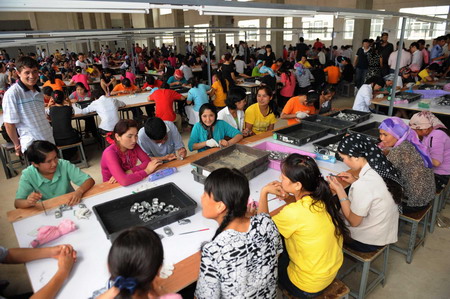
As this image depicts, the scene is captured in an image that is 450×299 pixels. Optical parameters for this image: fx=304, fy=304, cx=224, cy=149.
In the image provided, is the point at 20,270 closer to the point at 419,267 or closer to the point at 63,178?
the point at 63,178

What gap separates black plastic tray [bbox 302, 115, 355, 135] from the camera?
10.9ft

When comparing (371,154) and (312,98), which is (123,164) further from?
(312,98)

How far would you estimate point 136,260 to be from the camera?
1.05 meters

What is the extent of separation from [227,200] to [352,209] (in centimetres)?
102

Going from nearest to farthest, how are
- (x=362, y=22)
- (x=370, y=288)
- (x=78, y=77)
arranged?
(x=370, y=288) < (x=78, y=77) < (x=362, y=22)

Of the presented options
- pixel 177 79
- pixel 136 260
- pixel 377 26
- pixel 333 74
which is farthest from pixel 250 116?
pixel 377 26

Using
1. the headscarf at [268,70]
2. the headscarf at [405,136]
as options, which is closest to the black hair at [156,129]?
the headscarf at [405,136]

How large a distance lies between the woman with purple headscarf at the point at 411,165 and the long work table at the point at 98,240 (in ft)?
3.24

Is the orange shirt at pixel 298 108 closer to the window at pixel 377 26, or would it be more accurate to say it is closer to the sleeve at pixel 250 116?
the sleeve at pixel 250 116

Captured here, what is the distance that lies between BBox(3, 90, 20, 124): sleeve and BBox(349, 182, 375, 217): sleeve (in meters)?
3.36

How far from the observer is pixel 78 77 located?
24.7 ft

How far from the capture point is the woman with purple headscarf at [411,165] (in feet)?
7.88

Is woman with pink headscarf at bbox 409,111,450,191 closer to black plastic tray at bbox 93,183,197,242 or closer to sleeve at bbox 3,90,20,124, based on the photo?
black plastic tray at bbox 93,183,197,242

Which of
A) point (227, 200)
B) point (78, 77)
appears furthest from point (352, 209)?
point (78, 77)
